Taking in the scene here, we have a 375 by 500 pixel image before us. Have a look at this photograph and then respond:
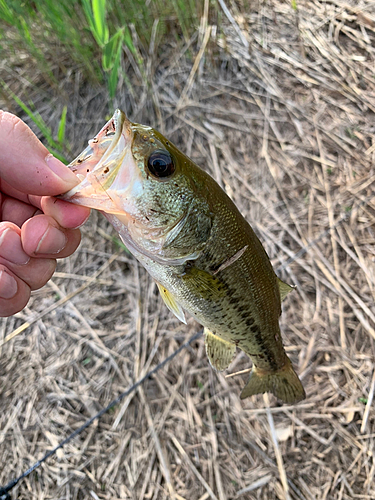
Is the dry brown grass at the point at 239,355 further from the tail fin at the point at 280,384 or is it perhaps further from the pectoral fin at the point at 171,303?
the pectoral fin at the point at 171,303

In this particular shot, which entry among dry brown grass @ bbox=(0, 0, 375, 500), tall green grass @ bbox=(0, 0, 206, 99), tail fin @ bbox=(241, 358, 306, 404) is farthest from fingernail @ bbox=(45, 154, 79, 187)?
tall green grass @ bbox=(0, 0, 206, 99)

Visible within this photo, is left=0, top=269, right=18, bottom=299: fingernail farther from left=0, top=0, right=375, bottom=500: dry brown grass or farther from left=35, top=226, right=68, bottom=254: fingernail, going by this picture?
left=0, top=0, right=375, bottom=500: dry brown grass

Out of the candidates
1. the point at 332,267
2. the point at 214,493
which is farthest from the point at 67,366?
the point at 332,267

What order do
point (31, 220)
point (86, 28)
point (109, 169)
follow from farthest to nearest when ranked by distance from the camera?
point (86, 28)
point (31, 220)
point (109, 169)

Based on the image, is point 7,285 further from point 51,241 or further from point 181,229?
point 181,229

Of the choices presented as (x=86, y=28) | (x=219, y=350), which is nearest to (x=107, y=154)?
(x=219, y=350)

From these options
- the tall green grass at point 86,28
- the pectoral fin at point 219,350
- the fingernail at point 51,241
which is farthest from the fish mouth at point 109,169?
the tall green grass at point 86,28
